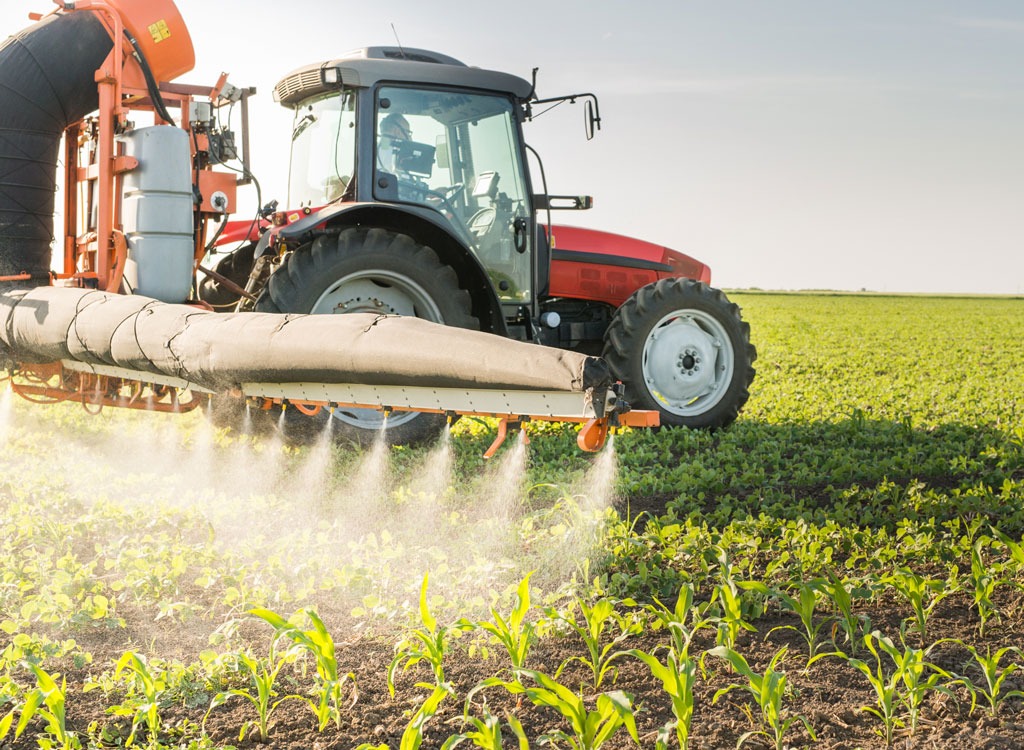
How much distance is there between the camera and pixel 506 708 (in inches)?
115

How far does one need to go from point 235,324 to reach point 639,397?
348cm

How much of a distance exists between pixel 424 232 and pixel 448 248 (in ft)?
0.60

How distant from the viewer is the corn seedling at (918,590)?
3424 millimetres

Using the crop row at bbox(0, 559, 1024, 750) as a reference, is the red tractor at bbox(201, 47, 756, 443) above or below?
above

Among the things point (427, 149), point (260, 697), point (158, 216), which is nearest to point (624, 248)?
point (427, 149)

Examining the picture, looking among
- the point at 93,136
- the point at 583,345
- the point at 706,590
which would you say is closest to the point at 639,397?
the point at 583,345

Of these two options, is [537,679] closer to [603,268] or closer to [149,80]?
[149,80]

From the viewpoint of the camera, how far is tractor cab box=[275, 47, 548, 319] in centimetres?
627

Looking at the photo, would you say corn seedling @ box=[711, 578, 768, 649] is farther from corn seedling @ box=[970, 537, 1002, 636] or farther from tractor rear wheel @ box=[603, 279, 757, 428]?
tractor rear wheel @ box=[603, 279, 757, 428]

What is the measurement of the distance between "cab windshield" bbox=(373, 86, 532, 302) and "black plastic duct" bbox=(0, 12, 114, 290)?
5.94 ft

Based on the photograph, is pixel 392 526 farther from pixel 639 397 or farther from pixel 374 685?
pixel 639 397

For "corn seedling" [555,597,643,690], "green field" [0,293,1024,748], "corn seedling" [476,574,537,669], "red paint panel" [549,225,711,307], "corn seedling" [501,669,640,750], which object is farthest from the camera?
"red paint panel" [549,225,711,307]

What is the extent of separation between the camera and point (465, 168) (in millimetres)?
6652

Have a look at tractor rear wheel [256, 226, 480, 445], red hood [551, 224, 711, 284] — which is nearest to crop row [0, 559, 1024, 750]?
tractor rear wheel [256, 226, 480, 445]
